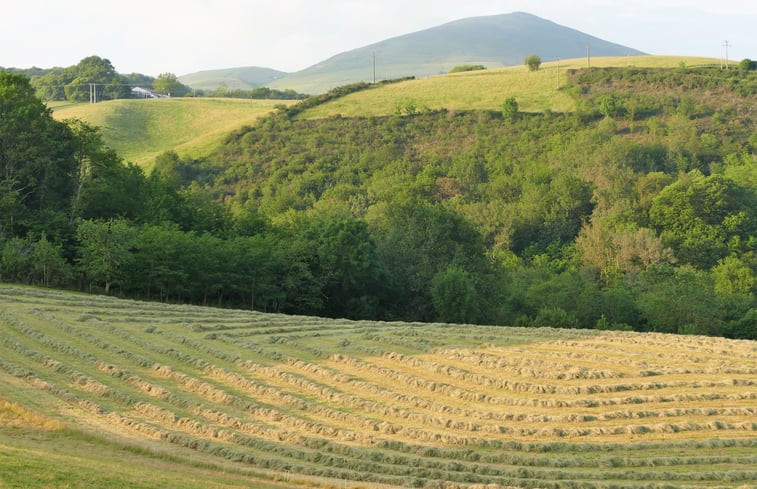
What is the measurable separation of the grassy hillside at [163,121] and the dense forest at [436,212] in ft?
16.9

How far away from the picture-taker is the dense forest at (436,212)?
5209cm

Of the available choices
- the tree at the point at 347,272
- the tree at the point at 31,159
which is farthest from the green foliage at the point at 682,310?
the tree at the point at 31,159

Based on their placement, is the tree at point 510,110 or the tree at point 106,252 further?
the tree at point 510,110

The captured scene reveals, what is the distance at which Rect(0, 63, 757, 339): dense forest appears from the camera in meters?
52.1

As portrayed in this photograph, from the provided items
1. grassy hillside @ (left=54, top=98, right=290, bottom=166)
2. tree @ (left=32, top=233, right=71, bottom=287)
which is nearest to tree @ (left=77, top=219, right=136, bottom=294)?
tree @ (left=32, top=233, right=71, bottom=287)

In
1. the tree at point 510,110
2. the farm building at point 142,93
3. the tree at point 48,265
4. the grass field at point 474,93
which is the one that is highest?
the farm building at point 142,93

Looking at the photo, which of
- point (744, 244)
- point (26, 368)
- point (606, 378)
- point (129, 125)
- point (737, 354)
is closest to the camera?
point (26, 368)

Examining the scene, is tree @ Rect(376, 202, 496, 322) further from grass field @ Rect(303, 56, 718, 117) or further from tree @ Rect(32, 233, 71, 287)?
grass field @ Rect(303, 56, 718, 117)

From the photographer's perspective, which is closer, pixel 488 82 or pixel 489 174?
pixel 489 174

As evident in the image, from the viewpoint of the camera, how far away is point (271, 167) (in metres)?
114

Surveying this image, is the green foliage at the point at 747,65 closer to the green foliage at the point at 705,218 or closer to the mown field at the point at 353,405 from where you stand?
the green foliage at the point at 705,218

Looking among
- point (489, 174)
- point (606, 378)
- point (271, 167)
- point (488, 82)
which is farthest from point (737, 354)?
point (488, 82)

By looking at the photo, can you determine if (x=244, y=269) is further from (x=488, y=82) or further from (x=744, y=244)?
(x=488, y=82)

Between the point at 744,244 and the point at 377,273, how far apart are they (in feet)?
157
